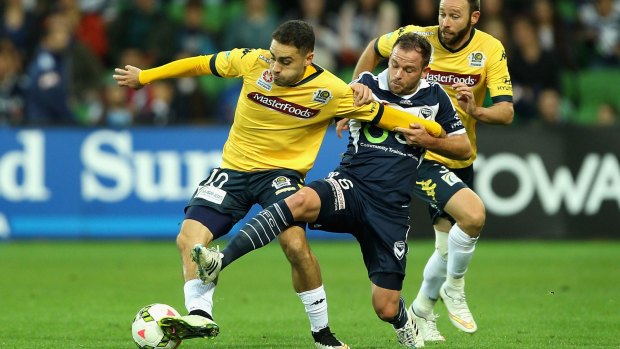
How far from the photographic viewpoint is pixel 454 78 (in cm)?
933

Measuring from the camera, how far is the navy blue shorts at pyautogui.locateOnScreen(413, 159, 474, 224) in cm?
900

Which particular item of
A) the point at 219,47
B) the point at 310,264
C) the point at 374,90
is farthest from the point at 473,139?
the point at 219,47

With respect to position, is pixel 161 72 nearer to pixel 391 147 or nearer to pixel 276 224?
pixel 276 224

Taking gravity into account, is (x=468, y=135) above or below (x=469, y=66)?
below

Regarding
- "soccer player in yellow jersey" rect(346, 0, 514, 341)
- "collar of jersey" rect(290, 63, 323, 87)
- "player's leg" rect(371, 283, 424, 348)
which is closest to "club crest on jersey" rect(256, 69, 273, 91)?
"collar of jersey" rect(290, 63, 323, 87)

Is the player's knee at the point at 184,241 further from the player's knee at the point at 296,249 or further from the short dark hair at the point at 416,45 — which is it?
the short dark hair at the point at 416,45

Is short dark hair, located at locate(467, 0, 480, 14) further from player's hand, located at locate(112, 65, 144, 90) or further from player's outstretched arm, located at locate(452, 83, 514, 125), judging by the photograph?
player's hand, located at locate(112, 65, 144, 90)

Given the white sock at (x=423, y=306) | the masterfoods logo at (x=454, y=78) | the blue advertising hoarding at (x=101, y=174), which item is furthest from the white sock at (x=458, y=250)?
the blue advertising hoarding at (x=101, y=174)

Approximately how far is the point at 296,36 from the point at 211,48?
1089 cm

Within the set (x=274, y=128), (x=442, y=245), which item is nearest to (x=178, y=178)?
(x=442, y=245)

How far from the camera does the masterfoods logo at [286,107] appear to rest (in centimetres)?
838

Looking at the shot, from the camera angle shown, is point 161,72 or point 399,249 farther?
point 161,72

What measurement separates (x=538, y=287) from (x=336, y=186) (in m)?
4.69

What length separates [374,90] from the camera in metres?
8.59
